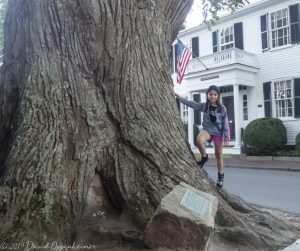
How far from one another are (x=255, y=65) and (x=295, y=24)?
9.47 ft

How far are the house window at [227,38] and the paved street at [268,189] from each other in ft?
32.5

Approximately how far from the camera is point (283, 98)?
64.6 feet

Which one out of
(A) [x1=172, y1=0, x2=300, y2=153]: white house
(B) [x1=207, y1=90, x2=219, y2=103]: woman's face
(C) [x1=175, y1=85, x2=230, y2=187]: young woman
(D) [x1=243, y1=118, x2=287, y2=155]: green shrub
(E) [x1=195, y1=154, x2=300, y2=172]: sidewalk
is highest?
(A) [x1=172, y1=0, x2=300, y2=153]: white house

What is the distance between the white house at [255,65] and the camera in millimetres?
19469

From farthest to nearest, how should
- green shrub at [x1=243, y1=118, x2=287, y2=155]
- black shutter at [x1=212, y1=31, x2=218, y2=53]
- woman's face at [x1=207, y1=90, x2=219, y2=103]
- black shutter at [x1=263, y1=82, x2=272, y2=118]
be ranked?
black shutter at [x1=212, y1=31, x2=218, y2=53], black shutter at [x1=263, y1=82, x2=272, y2=118], green shrub at [x1=243, y1=118, x2=287, y2=155], woman's face at [x1=207, y1=90, x2=219, y2=103]

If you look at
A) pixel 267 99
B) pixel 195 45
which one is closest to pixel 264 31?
Answer: pixel 267 99

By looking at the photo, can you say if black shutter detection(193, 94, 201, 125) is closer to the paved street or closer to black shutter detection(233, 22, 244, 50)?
black shutter detection(233, 22, 244, 50)

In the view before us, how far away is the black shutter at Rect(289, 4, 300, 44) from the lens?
19156 millimetres

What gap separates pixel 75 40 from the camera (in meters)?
4.32

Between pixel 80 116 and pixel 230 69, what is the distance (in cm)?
1739

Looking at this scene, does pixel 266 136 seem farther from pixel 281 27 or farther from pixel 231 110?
pixel 281 27

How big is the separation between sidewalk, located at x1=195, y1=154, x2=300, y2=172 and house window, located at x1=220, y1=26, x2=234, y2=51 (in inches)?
234

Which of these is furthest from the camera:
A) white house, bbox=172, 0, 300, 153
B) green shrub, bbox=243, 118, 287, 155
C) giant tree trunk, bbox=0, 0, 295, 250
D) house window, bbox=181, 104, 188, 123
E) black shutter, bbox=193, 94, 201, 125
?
house window, bbox=181, 104, 188, 123

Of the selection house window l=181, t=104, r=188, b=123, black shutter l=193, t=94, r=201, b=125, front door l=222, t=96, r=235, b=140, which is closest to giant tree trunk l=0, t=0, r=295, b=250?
front door l=222, t=96, r=235, b=140
